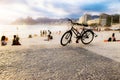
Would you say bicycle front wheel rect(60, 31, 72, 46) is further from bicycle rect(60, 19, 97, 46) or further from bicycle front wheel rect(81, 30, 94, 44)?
bicycle front wheel rect(81, 30, 94, 44)

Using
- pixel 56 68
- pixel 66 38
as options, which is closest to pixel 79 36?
pixel 66 38

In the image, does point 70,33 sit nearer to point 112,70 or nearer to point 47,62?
point 47,62

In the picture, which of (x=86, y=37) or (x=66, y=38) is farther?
(x=86, y=37)

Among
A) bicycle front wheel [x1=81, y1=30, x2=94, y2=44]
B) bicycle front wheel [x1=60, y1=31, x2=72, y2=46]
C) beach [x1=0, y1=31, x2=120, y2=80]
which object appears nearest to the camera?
beach [x1=0, y1=31, x2=120, y2=80]

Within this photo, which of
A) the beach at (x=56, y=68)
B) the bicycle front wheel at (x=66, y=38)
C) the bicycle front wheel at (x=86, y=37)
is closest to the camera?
the beach at (x=56, y=68)

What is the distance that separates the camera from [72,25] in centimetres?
1455

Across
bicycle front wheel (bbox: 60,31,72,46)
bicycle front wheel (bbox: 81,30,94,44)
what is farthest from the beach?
bicycle front wheel (bbox: 81,30,94,44)

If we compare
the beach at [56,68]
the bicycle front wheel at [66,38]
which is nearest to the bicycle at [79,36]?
the bicycle front wheel at [66,38]

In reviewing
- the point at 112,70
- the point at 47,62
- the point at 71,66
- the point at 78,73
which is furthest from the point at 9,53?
the point at 112,70

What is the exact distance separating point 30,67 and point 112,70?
3.02 m

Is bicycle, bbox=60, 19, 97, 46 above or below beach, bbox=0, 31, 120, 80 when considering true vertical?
above

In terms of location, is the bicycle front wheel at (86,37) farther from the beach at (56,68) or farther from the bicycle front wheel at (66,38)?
the beach at (56,68)

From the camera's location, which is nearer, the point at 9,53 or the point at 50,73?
the point at 50,73

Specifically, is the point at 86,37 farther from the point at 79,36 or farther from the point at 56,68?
the point at 56,68
